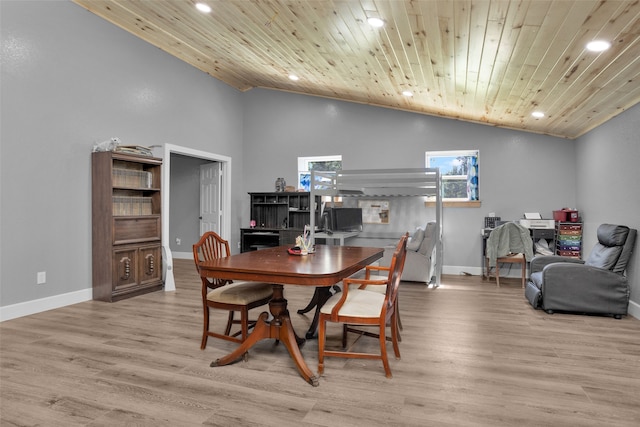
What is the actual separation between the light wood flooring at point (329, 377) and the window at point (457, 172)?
313 cm

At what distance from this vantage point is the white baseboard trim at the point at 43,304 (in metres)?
3.85

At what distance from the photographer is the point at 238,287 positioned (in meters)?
2.96

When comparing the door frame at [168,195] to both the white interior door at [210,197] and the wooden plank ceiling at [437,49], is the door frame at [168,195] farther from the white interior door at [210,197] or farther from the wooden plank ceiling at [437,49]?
the wooden plank ceiling at [437,49]

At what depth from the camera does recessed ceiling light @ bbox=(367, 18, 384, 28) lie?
3.16 m

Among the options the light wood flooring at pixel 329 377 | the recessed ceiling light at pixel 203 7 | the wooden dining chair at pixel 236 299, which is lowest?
the light wood flooring at pixel 329 377

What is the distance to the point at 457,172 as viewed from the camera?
6.75 meters

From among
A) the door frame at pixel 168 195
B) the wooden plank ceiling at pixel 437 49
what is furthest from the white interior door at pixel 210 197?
the wooden plank ceiling at pixel 437 49

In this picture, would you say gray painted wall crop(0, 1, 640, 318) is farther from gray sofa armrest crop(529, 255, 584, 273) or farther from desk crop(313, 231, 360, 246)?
desk crop(313, 231, 360, 246)

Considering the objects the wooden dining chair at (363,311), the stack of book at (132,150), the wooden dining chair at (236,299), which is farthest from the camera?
the stack of book at (132,150)

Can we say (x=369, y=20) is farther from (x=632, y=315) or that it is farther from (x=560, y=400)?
(x=632, y=315)

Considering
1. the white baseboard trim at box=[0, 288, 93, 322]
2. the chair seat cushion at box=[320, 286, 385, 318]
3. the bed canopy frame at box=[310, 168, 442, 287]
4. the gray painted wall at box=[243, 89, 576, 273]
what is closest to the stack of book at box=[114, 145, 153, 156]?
the white baseboard trim at box=[0, 288, 93, 322]

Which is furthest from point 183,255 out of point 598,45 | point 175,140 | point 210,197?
point 598,45

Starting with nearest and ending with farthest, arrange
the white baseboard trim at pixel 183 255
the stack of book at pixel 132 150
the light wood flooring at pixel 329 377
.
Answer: the light wood flooring at pixel 329 377 → the stack of book at pixel 132 150 → the white baseboard trim at pixel 183 255

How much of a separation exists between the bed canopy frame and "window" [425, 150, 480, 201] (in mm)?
331
